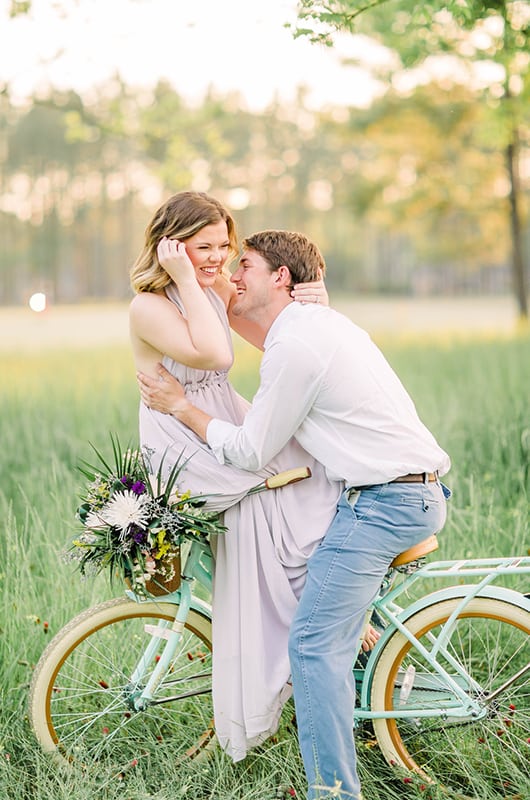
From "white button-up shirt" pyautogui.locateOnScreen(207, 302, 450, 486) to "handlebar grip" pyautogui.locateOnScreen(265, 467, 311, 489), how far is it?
72mm

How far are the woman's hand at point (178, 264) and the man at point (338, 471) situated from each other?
32 cm

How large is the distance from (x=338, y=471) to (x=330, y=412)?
182 mm

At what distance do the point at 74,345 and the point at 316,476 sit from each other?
607 inches

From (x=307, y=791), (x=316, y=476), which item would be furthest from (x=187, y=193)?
(x=307, y=791)

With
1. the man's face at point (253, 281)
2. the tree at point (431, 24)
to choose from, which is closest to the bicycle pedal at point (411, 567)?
the man's face at point (253, 281)

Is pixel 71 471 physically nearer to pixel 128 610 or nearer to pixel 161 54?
pixel 128 610

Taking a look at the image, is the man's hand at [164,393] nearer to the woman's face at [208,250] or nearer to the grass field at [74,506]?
the woman's face at [208,250]

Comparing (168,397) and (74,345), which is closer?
(168,397)

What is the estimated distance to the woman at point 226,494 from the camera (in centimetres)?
296

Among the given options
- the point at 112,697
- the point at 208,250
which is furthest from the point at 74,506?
the point at 208,250

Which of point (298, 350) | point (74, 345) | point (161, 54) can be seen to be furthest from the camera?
point (74, 345)

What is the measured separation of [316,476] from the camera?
3012mm

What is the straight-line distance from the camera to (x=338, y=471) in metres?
2.86

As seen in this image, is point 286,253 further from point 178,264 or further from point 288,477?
point 288,477
